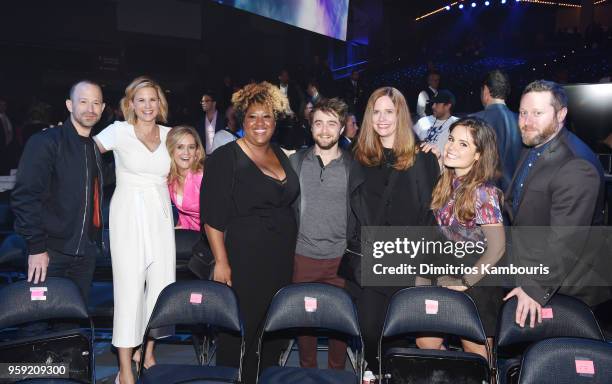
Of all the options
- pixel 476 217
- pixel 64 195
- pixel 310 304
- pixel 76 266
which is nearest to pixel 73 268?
pixel 76 266

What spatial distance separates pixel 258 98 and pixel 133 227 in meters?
1.01

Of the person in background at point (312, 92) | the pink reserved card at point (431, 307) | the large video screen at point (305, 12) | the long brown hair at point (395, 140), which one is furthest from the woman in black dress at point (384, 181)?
the person in background at point (312, 92)

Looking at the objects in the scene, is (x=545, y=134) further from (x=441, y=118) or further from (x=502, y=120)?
(x=441, y=118)

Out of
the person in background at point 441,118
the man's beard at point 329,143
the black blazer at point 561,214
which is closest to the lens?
the black blazer at point 561,214

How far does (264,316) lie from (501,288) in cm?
128

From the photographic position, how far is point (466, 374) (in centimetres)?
253

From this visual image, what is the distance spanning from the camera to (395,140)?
2.83 metres

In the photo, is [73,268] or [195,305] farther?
[73,268]

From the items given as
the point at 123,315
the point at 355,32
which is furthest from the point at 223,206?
the point at 355,32

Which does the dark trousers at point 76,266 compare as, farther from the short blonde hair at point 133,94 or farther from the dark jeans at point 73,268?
the short blonde hair at point 133,94

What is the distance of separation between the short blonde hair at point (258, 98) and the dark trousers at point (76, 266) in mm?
1186

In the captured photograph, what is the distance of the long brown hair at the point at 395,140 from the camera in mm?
2809

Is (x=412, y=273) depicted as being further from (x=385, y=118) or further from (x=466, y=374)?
(x=385, y=118)

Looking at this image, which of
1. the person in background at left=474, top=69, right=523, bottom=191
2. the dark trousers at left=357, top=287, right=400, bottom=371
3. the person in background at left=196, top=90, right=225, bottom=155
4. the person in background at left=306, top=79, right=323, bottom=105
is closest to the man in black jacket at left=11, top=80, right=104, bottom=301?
the dark trousers at left=357, top=287, right=400, bottom=371
